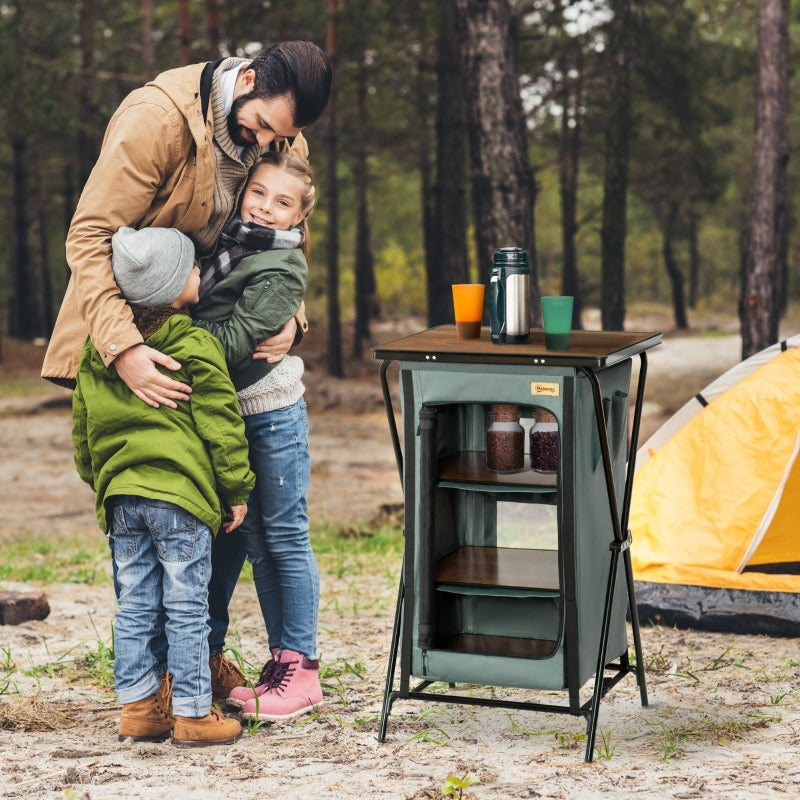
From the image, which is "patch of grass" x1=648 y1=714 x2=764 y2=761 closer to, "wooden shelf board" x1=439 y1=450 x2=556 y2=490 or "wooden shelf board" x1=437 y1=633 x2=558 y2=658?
"wooden shelf board" x1=437 y1=633 x2=558 y2=658

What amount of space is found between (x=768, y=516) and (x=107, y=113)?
17734mm

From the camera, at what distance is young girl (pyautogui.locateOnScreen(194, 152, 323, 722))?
4.10 meters

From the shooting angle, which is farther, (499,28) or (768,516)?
(499,28)

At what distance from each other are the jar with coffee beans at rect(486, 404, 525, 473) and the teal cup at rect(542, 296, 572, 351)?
0.32 metres

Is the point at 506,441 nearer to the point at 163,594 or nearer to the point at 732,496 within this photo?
the point at 163,594

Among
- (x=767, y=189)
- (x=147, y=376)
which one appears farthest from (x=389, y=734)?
(x=767, y=189)

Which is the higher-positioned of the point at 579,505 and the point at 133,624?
the point at 579,505

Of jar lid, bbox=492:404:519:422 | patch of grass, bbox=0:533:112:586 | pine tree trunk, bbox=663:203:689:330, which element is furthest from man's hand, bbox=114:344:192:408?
pine tree trunk, bbox=663:203:689:330

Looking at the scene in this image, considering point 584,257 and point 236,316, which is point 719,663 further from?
point 584,257

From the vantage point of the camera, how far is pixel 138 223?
13.1ft

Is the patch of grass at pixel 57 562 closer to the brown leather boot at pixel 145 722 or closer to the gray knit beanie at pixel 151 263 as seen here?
the brown leather boot at pixel 145 722

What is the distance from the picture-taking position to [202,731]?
395 centimetres

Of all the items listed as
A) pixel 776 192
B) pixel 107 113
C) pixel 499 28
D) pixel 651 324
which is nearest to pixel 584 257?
pixel 651 324

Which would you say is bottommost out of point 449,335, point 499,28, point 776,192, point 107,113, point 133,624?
point 133,624
